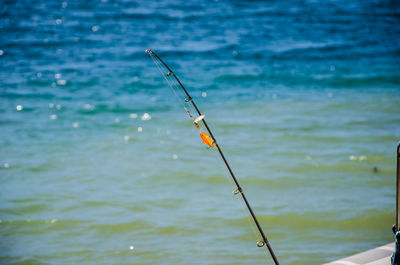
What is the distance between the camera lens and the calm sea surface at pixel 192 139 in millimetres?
4871

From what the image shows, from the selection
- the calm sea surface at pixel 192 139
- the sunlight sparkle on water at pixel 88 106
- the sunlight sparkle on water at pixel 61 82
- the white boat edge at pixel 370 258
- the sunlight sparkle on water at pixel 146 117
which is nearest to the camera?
the white boat edge at pixel 370 258

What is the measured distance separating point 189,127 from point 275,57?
5235mm

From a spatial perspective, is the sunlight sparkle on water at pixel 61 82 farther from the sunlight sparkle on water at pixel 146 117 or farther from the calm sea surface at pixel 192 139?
the sunlight sparkle on water at pixel 146 117

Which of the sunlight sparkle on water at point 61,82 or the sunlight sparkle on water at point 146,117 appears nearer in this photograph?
the sunlight sparkle on water at point 146,117

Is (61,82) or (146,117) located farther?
(61,82)

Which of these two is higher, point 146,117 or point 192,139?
point 146,117

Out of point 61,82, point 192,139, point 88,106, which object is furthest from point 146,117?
point 61,82

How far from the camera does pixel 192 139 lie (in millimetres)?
7645

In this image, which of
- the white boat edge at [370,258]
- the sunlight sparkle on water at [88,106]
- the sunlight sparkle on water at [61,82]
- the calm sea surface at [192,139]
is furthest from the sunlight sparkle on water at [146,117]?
the white boat edge at [370,258]

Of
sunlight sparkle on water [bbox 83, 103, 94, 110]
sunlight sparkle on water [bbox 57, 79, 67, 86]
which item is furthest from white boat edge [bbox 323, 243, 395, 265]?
sunlight sparkle on water [bbox 57, 79, 67, 86]

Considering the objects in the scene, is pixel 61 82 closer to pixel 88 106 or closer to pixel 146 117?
pixel 88 106

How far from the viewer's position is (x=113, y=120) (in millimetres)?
8586

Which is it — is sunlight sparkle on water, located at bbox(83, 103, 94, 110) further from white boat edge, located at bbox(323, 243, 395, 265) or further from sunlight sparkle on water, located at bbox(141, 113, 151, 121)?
white boat edge, located at bbox(323, 243, 395, 265)

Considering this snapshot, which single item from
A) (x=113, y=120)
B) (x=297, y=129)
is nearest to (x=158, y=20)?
(x=113, y=120)
